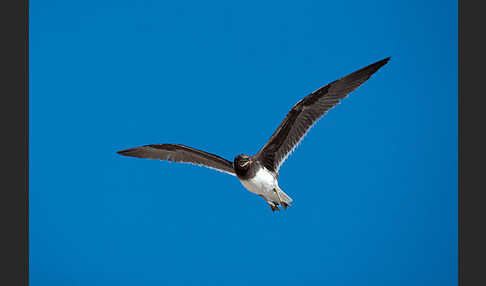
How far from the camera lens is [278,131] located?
5.25 m

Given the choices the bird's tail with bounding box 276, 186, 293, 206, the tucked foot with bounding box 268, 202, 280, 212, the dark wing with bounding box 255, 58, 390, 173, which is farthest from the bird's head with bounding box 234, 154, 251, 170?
the tucked foot with bounding box 268, 202, 280, 212

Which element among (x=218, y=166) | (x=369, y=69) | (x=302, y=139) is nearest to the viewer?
(x=369, y=69)

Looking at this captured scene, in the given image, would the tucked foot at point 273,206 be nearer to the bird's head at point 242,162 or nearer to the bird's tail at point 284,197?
the bird's tail at point 284,197

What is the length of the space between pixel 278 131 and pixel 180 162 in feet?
4.74

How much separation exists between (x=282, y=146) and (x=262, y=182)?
53 centimetres

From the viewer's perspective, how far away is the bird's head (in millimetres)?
5031

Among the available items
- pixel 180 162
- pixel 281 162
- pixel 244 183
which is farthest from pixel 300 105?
pixel 180 162

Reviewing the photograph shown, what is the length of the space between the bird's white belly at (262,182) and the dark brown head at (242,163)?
14 cm

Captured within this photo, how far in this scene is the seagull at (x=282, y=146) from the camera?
5.03m

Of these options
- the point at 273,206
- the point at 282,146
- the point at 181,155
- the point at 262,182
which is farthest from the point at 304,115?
the point at 181,155

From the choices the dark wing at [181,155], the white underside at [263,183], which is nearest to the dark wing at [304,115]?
the white underside at [263,183]

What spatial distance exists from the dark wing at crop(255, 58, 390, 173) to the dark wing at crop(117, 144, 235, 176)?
0.55 m

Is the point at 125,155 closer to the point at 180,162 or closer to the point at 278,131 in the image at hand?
the point at 180,162

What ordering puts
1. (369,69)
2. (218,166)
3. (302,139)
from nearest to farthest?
(369,69) < (302,139) < (218,166)
